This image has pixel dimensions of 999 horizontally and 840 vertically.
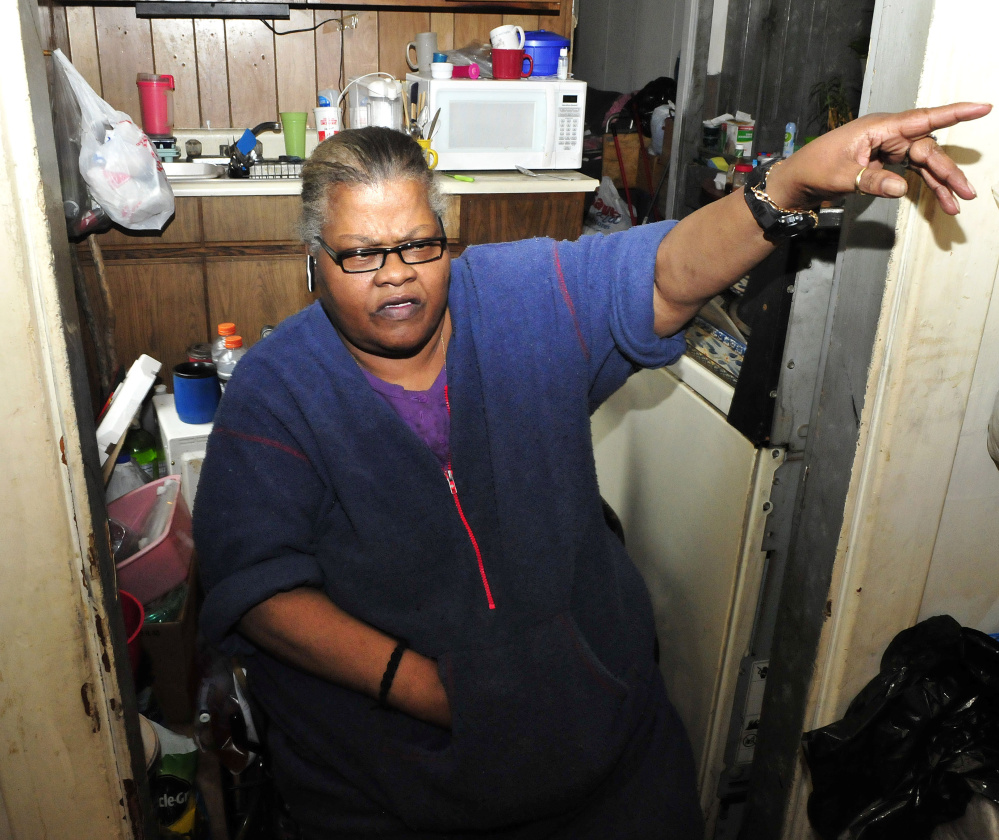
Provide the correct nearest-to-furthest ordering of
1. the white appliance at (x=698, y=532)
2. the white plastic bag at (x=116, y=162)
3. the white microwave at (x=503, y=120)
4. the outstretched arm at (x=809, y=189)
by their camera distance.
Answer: the outstretched arm at (x=809, y=189)
the white appliance at (x=698, y=532)
the white plastic bag at (x=116, y=162)
the white microwave at (x=503, y=120)

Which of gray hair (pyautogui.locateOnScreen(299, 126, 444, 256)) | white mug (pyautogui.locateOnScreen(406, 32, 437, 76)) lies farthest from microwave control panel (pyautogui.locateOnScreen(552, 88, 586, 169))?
gray hair (pyautogui.locateOnScreen(299, 126, 444, 256))

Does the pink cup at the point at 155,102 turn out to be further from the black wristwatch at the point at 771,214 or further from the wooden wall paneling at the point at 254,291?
the black wristwatch at the point at 771,214

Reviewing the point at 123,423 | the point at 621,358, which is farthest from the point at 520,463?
the point at 123,423

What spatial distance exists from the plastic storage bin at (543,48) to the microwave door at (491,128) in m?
0.15

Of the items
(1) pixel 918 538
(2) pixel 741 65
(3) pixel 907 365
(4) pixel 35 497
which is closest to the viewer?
(4) pixel 35 497

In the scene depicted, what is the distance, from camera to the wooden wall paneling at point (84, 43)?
2.99 m

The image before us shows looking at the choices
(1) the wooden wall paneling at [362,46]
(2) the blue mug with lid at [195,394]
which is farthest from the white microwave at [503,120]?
(2) the blue mug with lid at [195,394]

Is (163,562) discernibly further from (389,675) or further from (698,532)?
(698,532)

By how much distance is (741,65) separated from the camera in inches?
70.2

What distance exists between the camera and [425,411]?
3.83 ft

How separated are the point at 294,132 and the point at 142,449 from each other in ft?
4.66

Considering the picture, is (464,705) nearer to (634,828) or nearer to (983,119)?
(634,828)

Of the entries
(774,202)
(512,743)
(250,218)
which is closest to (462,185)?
(250,218)

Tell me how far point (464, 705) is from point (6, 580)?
567 mm
